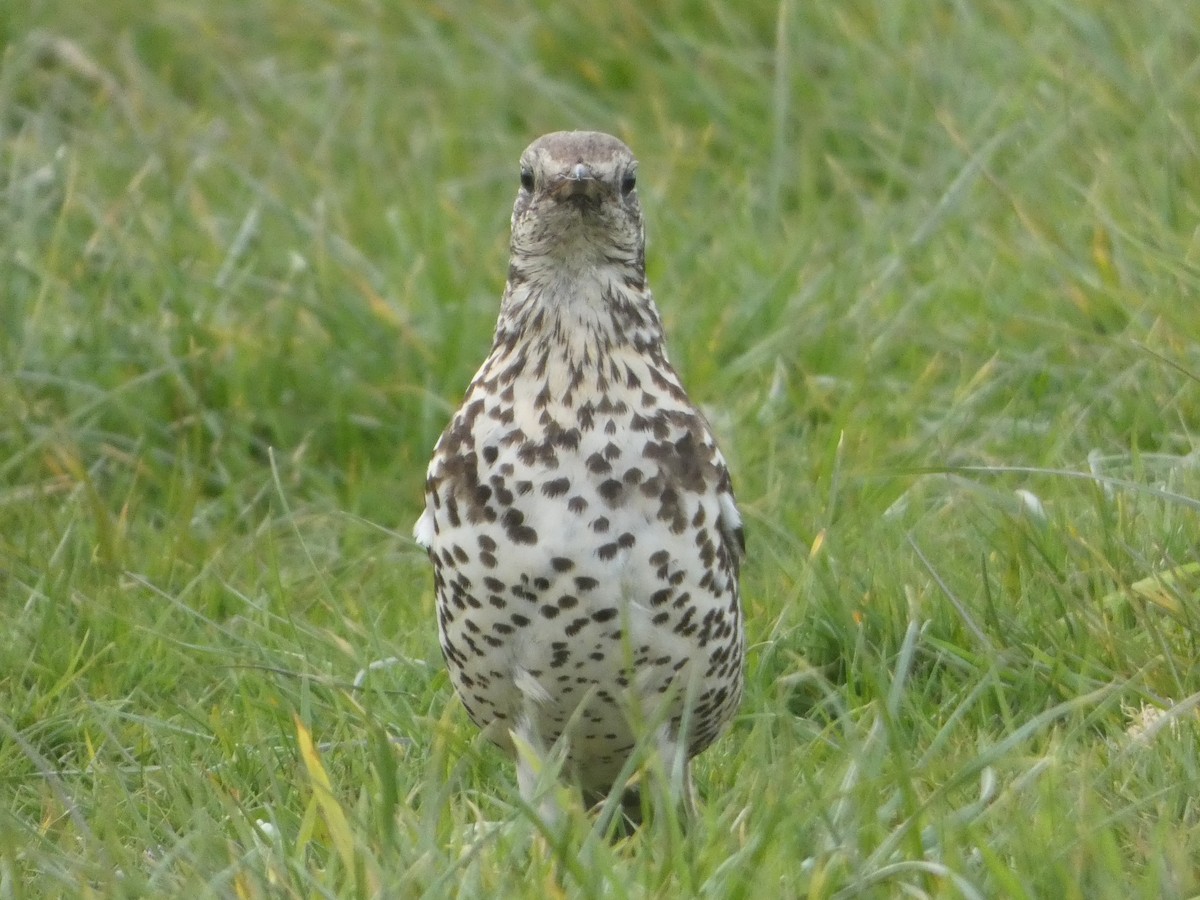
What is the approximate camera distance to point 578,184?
4160mm

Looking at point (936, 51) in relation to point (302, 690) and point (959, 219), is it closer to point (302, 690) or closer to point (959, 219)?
point (959, 219)

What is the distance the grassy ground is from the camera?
12.5 ft

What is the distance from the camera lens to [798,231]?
7172 millimetres

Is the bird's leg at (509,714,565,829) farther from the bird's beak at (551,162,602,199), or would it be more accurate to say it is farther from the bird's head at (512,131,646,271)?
the bird's beak at (551,162,602,199)

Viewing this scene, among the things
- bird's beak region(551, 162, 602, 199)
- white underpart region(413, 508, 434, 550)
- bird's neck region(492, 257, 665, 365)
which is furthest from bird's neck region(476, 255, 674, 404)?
white underpart region(413, 508, 434, 550)

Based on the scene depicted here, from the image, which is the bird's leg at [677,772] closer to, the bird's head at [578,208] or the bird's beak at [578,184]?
the bird's head at [578,208]

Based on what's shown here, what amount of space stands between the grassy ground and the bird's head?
3.13 ft

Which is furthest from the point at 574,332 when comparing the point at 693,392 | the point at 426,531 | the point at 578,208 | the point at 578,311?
the point at 693,392

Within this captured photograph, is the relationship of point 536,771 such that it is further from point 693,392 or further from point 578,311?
point 693,392

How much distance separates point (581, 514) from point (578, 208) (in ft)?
2.09

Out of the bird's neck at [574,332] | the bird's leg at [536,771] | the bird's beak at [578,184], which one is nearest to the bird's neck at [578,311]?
the bird's neck at [574,332]

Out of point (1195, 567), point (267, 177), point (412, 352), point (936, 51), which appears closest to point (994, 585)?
point (1195, 567)

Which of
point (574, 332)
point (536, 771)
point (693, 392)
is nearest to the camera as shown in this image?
point (536, 771)

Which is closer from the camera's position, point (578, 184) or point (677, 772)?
point (677, 772)
